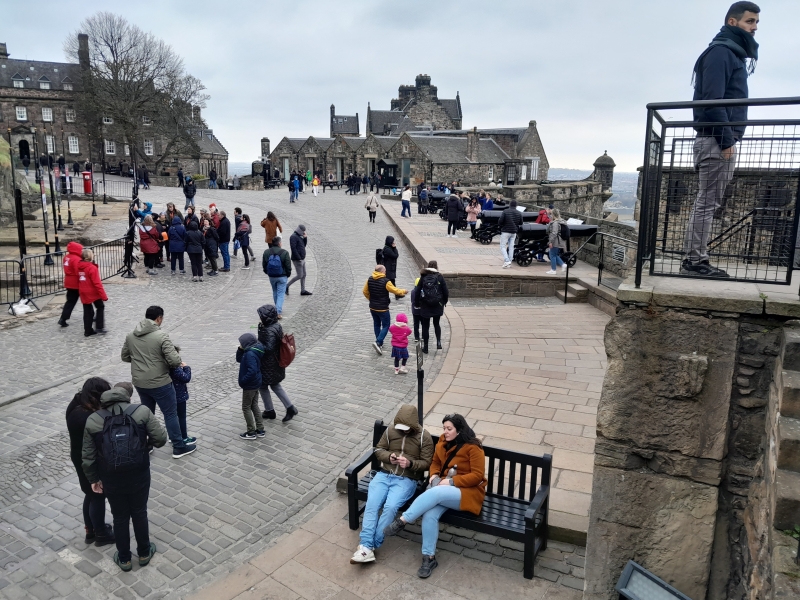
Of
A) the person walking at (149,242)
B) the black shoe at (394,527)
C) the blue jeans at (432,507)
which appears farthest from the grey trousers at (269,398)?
the person walking at (149,242)

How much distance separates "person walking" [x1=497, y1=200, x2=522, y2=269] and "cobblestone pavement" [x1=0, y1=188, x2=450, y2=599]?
3949 millimetres

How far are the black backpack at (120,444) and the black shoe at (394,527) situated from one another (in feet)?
6.93

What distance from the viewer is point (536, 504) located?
16.0 feet

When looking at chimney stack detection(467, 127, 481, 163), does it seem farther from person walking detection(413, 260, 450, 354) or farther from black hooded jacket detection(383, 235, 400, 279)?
person walking detection(413, 260, 450, 354)

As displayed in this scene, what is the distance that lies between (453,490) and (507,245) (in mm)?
11144

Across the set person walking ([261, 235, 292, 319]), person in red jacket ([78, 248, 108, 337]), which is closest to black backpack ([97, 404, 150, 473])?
person in red jacket ([78, 248, 108, 337])

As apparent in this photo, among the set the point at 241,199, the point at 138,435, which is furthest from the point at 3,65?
the point at 138,435

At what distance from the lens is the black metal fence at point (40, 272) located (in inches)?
552

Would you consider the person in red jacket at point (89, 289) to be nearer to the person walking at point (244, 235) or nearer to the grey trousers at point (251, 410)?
the grey trousers at point (251, 410)

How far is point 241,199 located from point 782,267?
3443 centimetres

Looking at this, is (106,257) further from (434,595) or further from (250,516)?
(434,595)

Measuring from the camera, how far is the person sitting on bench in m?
5.13

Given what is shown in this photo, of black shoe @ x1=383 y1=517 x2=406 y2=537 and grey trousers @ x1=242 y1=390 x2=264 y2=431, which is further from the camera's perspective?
grey trousers @ x1=242 y1=390 x2=264 y2=431

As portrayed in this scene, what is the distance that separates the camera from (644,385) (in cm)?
404
